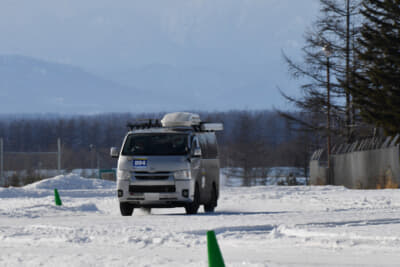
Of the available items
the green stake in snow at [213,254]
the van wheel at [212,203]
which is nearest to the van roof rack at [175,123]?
the van wheel at [212,203]

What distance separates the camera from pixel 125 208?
1998 centimetres

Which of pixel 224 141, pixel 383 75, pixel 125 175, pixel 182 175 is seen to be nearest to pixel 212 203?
pixel 182 175

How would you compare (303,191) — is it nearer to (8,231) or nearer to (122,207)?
(122,207)

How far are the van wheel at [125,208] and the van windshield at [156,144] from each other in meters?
1.22

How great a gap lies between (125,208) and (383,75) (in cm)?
1402

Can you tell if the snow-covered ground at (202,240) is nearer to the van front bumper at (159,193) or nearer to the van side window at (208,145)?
the van front bumper at (159,193)

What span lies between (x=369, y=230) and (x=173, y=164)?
6796 mm

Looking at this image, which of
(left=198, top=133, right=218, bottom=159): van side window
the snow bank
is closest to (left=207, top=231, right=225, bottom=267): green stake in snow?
(left=198, top=133, right=218, bottom=159): van side window

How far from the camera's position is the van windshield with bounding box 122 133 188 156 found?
19.7 meters

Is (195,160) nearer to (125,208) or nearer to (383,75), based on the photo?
(125,208)

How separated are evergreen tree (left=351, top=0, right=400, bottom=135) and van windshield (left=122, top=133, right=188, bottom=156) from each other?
12.0m

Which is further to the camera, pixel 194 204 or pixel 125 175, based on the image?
pixel 194 204

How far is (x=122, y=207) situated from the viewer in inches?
784

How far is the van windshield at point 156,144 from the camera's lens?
19688mm
